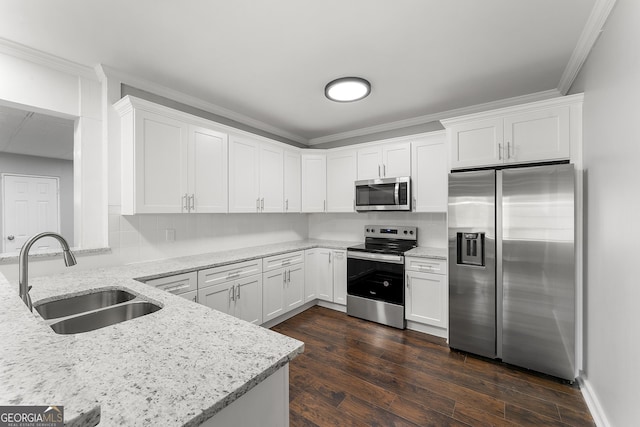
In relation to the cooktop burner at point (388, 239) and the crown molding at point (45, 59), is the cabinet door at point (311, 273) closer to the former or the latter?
the cooktop burner at point (388, 239)

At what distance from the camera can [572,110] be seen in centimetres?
236

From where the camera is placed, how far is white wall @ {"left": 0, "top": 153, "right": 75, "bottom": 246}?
16.6 feet

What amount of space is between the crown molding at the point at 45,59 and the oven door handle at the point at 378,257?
127 inches

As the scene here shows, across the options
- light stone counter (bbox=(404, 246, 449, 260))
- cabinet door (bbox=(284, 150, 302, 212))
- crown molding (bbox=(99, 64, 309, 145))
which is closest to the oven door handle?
light stone counter (bbox=(404, 246, 449, 260))

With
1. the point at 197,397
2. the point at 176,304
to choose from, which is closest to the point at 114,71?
the point at 176,304

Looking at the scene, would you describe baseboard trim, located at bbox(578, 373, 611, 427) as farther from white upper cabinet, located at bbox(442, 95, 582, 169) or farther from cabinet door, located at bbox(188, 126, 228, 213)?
cabinet door, located at bbox(188, 126, 228, 213)

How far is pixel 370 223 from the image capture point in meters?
4.13

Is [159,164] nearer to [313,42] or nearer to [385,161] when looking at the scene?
[313,42]

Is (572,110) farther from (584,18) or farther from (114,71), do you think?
(114,71)

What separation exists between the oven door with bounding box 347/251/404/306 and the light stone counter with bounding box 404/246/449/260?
16 centimetres

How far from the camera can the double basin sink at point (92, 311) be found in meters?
1.40

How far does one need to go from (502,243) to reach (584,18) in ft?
5.57

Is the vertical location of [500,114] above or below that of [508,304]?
above

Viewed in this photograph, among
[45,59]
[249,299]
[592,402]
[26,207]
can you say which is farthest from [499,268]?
[26,207]
